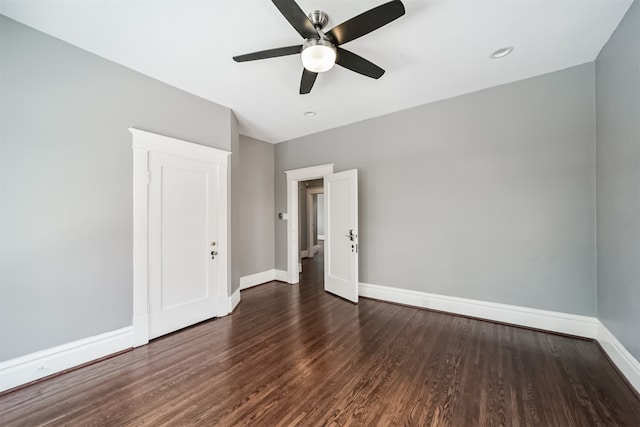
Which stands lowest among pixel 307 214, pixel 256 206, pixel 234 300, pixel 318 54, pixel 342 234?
pixel 234 300

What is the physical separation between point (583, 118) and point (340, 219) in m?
3.14

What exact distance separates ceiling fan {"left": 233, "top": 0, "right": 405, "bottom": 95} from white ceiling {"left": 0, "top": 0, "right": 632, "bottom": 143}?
9.1 inches

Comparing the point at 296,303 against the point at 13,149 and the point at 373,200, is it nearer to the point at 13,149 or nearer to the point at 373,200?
the point at 373,200

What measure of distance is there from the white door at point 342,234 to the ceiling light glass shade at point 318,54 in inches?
81.1

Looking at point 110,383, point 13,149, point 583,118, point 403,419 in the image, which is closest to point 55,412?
point 110,383

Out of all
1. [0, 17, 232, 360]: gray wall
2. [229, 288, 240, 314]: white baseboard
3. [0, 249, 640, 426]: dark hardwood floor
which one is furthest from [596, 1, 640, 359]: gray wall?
[0, 17, 232, 360]: gray wall

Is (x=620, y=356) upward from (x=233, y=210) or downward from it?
downward

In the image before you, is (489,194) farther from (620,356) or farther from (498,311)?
(620,356)

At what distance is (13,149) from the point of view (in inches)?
78.8

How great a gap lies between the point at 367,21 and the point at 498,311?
347cm

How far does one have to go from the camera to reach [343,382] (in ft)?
6.67

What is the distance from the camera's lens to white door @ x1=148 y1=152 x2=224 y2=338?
2.80 meters

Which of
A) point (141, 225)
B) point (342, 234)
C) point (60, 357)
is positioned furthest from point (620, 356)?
point (60, 357)

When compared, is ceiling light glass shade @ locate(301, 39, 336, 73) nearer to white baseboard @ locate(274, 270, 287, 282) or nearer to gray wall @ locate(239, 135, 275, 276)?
gray wall @ locate(239, 135, 275, 276)
